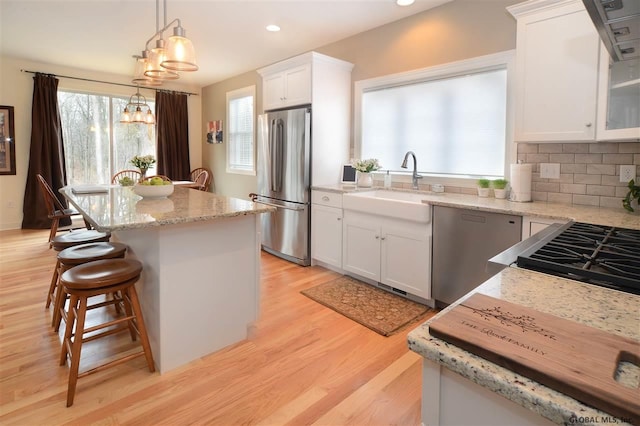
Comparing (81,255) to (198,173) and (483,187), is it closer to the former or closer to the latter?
(483,187)

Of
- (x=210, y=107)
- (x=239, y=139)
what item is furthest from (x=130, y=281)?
(x=210, y=107)

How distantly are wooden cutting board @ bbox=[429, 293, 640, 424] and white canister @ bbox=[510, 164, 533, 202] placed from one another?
7.26 feet

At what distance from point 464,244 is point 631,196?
1.03 metres

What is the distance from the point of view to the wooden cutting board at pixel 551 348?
1.67ft

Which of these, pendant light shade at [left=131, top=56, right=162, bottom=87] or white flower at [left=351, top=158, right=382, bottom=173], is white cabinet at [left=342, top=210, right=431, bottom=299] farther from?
pendant light shade at [left=131, top=56, right=162, bottom=87]

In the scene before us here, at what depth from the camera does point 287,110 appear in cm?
419

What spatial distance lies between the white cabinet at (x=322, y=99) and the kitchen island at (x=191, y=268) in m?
1.79

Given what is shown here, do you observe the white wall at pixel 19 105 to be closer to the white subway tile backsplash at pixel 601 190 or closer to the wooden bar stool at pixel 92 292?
the wooden bar stool at pixel 92 292

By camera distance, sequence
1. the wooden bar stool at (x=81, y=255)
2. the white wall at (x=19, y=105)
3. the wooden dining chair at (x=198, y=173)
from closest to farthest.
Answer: the wooden bar stool at (x=81, y=255) < the white wall at (x=19, y=105) < the wooden dining chair at (x=198, y=173)

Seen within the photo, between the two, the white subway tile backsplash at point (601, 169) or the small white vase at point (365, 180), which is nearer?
the white subway tile backsplash at point (601, 169)

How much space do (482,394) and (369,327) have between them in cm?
206

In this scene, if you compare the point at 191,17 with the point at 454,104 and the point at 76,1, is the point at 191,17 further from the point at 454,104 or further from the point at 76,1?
the point at 454,104

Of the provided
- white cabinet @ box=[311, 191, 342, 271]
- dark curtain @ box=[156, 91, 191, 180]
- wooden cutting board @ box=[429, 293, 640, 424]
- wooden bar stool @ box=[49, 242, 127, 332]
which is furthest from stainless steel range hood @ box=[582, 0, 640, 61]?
dark curtain @ box=[156, 91, 191, 180]

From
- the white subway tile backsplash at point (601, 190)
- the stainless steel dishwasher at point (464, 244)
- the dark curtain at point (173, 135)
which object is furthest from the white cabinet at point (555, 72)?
the dark curtain at point (173, 135)
